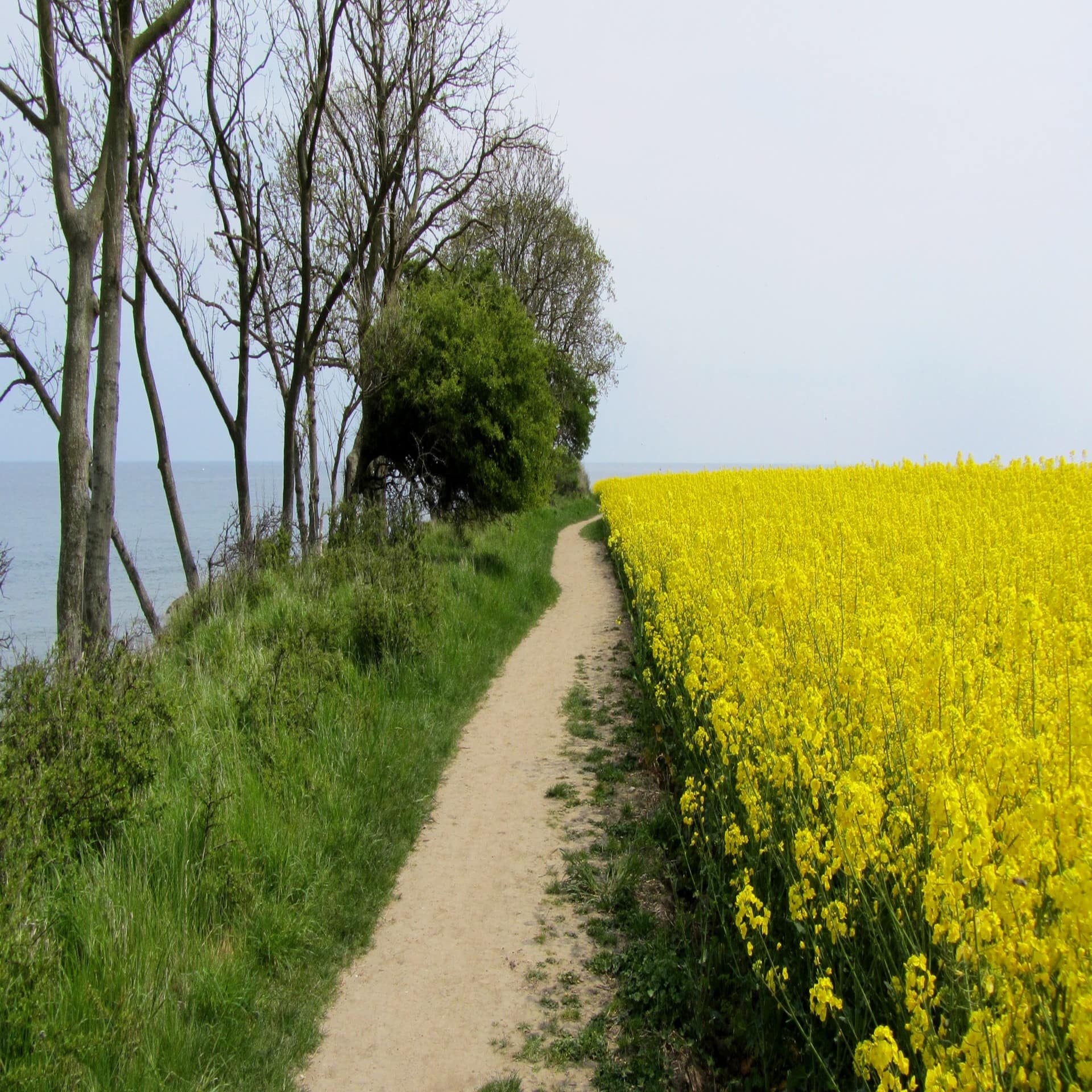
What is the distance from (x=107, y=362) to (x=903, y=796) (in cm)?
806

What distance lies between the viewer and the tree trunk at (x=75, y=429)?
711cm

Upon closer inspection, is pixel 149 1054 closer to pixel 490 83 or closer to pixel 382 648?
pixel 382 648

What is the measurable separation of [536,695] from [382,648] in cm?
166

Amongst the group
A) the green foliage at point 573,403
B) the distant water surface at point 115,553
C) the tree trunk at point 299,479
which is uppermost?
the green foliage at point 573,403

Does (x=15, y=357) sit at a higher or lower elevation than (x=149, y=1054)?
higher

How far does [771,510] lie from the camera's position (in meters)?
13.8

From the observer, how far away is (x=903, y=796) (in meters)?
3.19

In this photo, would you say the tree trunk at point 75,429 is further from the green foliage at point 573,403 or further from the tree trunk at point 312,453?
the green foliage at point 573,403

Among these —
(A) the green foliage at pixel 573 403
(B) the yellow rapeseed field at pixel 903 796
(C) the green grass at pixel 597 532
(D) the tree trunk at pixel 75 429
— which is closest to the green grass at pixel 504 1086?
(B) the yellow rapeseed field at pixel 903 796

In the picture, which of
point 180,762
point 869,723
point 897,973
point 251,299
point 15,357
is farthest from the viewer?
point 251,299

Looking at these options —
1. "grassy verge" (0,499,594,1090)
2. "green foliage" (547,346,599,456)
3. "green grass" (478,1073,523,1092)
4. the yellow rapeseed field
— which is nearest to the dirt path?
"green grass" (478,1073,523,1092)

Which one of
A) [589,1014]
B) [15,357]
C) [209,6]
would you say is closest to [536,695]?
[589,1014]

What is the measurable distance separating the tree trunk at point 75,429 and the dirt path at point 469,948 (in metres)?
4.11

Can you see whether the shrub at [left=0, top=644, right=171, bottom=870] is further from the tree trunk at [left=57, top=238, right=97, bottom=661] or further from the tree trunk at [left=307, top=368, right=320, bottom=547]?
the tree trunk at [left=307, top=368, right=320, bottom=547]
